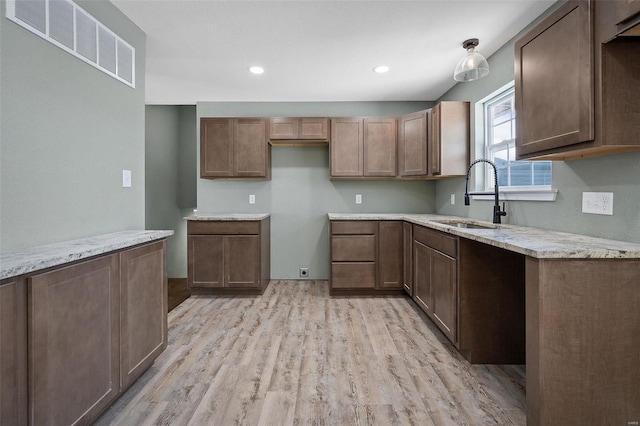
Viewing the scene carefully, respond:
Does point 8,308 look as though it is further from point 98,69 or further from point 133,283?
point 98,69

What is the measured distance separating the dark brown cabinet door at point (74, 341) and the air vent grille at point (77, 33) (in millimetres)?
1229

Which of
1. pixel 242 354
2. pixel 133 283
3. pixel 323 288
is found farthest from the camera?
pixel 323 288

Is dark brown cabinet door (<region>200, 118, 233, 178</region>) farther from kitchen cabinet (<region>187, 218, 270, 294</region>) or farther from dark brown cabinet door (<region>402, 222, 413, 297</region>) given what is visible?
dark brown cabinet door (<region>402, 222, 413, 297</region>)

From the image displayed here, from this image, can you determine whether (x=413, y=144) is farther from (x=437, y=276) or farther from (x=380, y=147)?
(x=437, y=276)

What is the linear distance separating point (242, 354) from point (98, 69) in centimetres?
218

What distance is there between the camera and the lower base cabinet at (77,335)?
106cm

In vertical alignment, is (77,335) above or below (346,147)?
below

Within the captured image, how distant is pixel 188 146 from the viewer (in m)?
5.18

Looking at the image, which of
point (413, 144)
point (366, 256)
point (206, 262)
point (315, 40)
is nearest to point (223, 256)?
point (206, 262)

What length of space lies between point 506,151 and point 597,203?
1.12 m

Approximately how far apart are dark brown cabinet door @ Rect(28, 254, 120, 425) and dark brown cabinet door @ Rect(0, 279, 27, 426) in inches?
0.9

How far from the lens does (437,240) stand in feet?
8.37

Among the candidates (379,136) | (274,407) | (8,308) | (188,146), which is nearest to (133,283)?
(8,308)

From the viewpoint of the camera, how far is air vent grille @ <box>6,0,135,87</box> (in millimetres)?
1488
